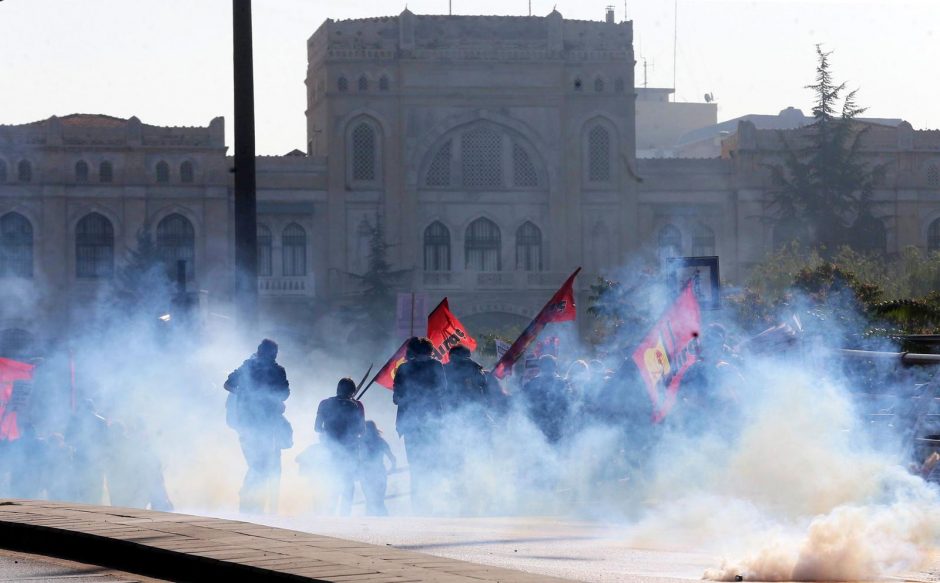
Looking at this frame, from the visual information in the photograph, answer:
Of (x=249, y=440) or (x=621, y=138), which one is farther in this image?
(x=621, y=138)

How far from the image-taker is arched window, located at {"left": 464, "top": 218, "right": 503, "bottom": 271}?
60584mm

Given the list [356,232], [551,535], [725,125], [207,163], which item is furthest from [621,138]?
[551,535]

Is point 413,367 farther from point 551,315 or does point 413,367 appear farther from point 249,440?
point 551,315

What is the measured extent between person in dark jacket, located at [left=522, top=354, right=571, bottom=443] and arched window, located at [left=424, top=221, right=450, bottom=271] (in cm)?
4555

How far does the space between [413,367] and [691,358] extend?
2.28 m

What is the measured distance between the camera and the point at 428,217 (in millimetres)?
60562

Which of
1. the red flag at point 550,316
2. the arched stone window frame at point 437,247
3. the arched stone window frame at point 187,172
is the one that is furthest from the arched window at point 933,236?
the red flag at point 550,316

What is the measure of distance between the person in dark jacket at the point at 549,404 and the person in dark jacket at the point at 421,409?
102cm

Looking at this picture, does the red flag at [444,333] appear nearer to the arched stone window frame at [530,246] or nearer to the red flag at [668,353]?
the red flag at [668,353]

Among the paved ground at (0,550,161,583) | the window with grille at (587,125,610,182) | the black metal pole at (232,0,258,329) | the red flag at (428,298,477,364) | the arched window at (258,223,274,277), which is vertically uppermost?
the window with grille at (587,125,610,182)

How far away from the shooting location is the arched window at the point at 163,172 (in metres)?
58.5

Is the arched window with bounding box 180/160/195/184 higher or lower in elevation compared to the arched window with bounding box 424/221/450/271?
higher

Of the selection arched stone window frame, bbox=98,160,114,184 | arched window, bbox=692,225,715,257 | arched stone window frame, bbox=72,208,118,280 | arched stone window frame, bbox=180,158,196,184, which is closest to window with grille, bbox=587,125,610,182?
arched window, bbox=692,225,715,257

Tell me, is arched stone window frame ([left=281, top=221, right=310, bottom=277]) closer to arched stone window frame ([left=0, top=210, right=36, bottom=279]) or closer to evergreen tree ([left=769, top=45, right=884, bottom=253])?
arched stone window frame ([left=0, top=210, right=36, bottom=279])
